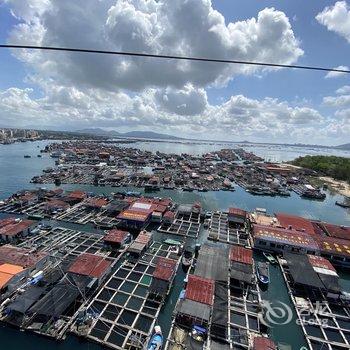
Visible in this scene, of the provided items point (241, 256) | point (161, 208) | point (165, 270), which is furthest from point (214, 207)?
point (165, 270)

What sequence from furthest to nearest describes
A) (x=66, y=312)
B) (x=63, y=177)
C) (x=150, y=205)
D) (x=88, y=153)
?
(x=88, y=153) → (x=63, y=177) → (x=150, y=205) → (x=66, y=312)

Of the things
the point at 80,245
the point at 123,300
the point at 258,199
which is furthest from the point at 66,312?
the point at 258,199

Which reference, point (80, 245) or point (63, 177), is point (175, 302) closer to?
point (80, 245)

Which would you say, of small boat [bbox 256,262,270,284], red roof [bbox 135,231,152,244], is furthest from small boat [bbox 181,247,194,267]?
small boat [bbox 256,262,270,284]

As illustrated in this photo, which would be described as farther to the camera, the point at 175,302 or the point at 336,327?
the point at 175,302

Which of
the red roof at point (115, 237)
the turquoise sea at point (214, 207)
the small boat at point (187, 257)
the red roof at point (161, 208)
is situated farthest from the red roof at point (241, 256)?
the red roof at point (161, 208)

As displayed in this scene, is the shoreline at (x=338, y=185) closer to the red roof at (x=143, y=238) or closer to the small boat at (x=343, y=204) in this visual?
the small boat at (x=343, y=204)

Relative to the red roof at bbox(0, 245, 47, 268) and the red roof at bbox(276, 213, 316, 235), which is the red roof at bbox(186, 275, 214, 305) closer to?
the red roof at bbox(0, 245, 47, 268)
